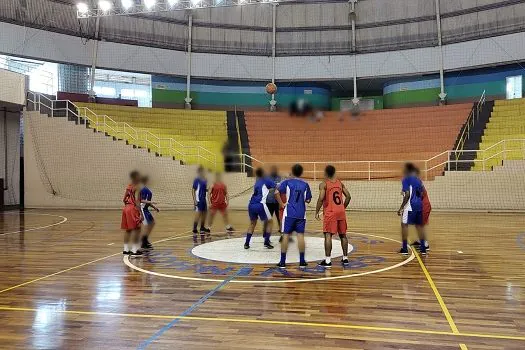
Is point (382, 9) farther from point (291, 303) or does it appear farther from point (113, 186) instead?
point (291, 303)

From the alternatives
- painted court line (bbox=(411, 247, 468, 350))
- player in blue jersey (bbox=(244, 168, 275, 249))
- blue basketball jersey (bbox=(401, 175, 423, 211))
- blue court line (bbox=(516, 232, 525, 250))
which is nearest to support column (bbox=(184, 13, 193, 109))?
player in blue jersey (bbox=(244, 168, 275, 249))

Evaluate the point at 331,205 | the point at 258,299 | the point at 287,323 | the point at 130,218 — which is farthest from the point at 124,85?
the point at 287,323

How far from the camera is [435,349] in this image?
3.65m

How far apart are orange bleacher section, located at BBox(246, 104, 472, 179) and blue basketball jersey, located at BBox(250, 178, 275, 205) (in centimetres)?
1036

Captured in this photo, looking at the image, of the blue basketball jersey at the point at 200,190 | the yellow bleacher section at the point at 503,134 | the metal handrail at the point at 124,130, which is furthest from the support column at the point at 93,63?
the yellow bleacher section at the point at 503,134

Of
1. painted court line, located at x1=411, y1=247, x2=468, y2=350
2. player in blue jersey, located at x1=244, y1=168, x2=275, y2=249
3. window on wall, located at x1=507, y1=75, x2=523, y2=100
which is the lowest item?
painted court line, located at x1=411, y1=247, x2=468, y2=350

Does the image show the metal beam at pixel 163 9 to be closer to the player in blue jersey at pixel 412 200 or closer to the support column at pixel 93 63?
the support column at pixel 93 63

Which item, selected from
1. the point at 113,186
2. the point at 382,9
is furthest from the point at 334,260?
the point at 382,9

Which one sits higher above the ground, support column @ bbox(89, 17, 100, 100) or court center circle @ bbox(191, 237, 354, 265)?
support column @ bbox(89, 17, 100, 100)

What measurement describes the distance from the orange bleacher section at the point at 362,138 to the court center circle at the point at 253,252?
9.71 meters

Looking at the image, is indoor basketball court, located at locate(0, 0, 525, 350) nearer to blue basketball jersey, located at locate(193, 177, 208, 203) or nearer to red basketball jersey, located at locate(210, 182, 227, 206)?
blue basketball jersey, located at locate(193, 177, 208, 203)

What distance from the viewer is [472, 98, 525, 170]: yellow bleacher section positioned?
56.7 ft

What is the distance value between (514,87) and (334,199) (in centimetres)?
2119

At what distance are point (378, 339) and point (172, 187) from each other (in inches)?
615
